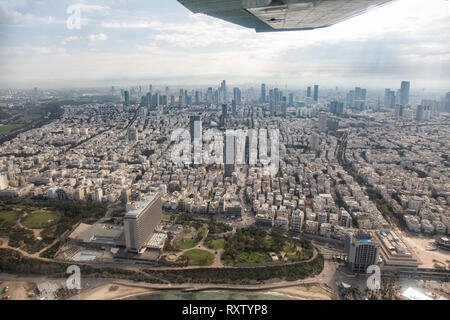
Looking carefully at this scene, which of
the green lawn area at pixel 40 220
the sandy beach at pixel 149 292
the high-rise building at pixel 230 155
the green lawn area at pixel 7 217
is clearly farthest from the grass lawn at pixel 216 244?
the green lawn area at pixel 7 217

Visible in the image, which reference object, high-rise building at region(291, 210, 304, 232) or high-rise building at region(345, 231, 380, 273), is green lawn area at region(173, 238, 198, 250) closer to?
high-rise building at region(291, 210, 304, 232)

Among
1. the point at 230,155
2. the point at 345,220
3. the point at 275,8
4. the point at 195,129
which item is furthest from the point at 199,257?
the point at 195,129

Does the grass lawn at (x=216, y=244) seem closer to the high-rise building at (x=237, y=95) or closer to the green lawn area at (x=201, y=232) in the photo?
the green lawn area at (x=201, y=232)

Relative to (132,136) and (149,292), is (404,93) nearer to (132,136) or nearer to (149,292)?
(132,136)

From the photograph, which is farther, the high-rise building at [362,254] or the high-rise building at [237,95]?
the high-rise building at [237,95]

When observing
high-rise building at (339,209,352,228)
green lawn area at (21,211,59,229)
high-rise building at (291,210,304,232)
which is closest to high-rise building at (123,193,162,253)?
green lawn area at (21,211,59,229)

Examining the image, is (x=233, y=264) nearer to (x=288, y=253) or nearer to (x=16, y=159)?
(x=288, y=253)

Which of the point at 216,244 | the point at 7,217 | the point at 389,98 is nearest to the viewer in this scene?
the point at 216,244
